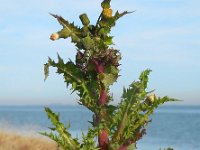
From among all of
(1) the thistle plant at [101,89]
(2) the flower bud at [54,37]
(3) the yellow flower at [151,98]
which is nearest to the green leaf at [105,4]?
(1) the thistle plant at [101,89]

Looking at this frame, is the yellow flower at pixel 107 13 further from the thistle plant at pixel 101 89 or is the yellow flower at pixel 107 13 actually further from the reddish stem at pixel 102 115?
the reddish stem at pixel 102 115

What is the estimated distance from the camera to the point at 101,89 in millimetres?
4316

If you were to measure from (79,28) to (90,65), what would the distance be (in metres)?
0.32

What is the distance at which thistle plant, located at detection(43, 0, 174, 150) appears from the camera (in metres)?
4.24

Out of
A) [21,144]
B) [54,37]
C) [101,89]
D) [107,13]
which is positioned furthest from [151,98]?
[21,144]

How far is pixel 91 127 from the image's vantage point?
14.1 ft

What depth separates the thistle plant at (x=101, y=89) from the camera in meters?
4.24

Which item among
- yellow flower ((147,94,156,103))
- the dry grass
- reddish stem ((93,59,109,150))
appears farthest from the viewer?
the dry grass

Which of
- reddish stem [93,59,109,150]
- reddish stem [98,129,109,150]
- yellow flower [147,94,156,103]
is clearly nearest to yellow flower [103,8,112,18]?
reddish stem [93,59,109,150]

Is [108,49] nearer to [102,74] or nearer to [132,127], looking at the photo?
[102,74]

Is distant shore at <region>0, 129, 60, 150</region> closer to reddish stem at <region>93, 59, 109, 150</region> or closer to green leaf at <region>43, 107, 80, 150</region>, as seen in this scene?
green leaf at <region>43, 107, 80, 150</region>

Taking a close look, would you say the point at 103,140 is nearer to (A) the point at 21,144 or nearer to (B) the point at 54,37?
(B) the point at 54,37

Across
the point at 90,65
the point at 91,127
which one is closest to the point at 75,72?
the point at 90,65

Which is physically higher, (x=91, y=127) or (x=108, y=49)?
(x=108, y=49)
